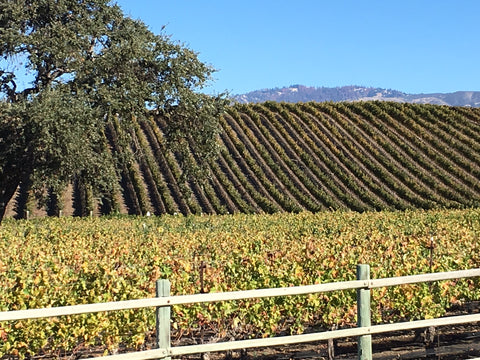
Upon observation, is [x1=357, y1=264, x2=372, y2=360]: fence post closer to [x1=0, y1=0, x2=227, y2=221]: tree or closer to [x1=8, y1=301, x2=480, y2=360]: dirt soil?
[x1=8, y1=301, x2=480, y2=360]: dirt soil

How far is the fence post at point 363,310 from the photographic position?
24.1 ft

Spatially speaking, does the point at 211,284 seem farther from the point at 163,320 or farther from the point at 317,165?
the point at 317,165

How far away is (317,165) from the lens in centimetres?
5328

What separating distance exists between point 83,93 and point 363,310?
53.3ft

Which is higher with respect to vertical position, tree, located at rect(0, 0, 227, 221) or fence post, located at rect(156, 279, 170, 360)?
tree, located at rect(0, 0, 227, 221)

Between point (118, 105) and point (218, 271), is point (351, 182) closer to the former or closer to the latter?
point (118, 105)

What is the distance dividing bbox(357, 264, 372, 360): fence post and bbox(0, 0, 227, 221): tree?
1447cm

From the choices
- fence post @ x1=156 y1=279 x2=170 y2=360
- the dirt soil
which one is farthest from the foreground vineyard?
A: fence post @ x1=156 y1=279 x2=170 y2=360

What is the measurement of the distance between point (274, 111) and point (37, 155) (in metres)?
45.9


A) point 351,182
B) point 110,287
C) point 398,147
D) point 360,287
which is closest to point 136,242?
point 110,287

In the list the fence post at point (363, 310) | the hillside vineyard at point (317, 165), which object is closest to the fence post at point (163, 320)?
the fence post at point (363, 310)

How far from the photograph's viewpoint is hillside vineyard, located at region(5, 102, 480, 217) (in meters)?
45.7

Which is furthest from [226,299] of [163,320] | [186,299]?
[163,320]

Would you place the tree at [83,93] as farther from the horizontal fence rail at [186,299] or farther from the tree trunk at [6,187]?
the horizontal fence rail at [186,299]
